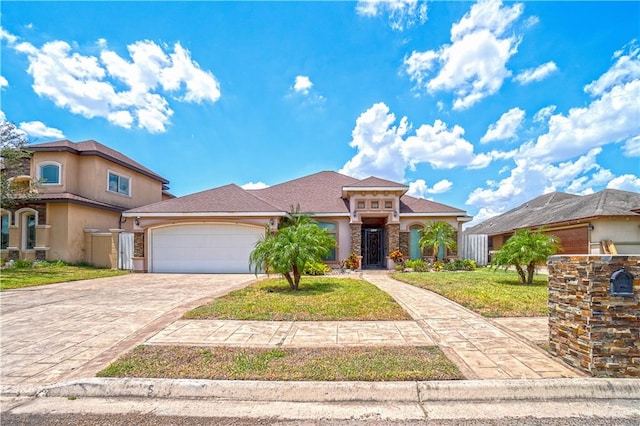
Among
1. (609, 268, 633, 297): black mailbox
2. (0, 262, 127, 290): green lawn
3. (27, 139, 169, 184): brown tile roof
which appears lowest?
(0, 262, 127, 290): green lawn

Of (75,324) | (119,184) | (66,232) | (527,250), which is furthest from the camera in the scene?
(119,184)

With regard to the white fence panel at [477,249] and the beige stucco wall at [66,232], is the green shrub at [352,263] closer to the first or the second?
the white fence panel at [477,249]

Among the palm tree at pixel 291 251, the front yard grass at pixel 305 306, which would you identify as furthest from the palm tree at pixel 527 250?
the palm tree at pixel 291 251

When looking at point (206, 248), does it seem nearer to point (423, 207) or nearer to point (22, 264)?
point (22, 264)

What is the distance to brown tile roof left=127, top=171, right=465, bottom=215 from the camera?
15477mm

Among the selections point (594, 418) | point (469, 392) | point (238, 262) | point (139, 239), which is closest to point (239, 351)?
point (469, 392)

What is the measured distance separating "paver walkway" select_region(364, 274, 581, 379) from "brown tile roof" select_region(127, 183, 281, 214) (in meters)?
9.94

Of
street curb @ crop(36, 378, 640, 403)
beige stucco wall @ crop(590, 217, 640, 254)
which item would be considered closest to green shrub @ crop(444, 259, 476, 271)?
beige stucco wall @ crop(590, 217, 640, 254)

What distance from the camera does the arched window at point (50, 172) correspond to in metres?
17.8

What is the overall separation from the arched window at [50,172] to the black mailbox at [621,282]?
23.2m

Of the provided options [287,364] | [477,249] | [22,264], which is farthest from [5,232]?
[477,249]

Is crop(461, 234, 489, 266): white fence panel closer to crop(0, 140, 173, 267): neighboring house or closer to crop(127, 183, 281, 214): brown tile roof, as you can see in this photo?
crop(127, 183, 281, 214): brown tile roof

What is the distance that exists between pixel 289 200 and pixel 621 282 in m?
16.5

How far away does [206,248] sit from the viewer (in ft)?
50.2
